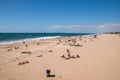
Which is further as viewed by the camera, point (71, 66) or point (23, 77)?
point (71, 66)

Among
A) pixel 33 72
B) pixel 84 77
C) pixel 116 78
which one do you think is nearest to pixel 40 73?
pixel 33 72

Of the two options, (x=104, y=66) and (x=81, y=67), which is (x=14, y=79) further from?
(x=104, y=66)

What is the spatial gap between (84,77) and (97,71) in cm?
158

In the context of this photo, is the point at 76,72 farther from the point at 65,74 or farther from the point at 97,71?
the point at 97,71

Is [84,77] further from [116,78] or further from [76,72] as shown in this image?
[116,78]

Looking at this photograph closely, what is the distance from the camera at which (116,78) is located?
887 centimetres

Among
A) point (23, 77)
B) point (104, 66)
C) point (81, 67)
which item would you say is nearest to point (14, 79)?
point (23, 77)

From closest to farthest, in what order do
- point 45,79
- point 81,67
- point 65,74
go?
point 45,79 < point 65,74 < point 81,67

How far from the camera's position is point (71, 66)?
1162 centimetres

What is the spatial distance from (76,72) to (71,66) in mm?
1569

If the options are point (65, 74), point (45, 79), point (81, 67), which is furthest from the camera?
point (81, 67)

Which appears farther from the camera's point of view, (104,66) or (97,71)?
(104,66)

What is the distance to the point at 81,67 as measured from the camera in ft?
37.2

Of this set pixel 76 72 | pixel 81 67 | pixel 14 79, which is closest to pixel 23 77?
pixel 14 79
